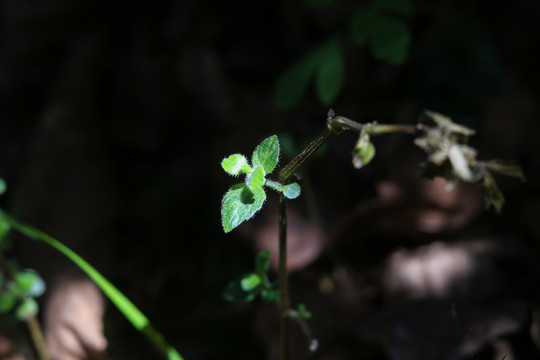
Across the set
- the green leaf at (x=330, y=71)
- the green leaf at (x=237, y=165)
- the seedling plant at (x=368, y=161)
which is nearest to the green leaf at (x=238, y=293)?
the seedling plant at (x=368, y=161)

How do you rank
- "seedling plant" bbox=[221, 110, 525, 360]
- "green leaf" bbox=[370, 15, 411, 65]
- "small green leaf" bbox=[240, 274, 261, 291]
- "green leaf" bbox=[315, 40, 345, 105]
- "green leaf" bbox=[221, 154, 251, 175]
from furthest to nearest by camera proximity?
"green leaf" bbox=[315, 40, 345, 105], "green leaf" bbox=[370, 15, 411, 65], "small green leaf" bbox=[240, 274, 261, 291], "green leaf" bbox=[221, 154, 251, 175], "seedling plant" bbox=[221, 110, 525, 360]

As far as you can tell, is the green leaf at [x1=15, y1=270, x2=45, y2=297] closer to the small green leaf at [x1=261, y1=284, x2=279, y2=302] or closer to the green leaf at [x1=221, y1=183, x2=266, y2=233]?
the small green leaf at [x1=261, y1=284, x2=279, y2=302]

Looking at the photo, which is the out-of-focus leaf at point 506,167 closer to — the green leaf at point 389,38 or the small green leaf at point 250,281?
the small green leaf at point 250,281

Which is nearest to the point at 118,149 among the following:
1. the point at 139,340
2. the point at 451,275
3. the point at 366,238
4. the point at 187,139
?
the point at 187,139

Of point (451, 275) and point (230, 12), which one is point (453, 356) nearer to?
point (451, 275)

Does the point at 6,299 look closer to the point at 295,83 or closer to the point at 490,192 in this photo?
the point at 295,83

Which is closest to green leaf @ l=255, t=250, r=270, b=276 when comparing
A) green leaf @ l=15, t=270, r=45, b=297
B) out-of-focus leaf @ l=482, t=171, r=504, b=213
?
out-of-focus leaf @ l=482, t=171, r=504, b=213
